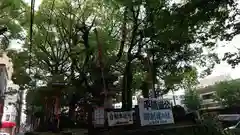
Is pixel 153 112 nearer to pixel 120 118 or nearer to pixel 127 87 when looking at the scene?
pixel 120 118

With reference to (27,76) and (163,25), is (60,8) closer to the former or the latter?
(27,76)

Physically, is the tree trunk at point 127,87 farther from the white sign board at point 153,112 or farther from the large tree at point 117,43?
the white sign board at point 153,112

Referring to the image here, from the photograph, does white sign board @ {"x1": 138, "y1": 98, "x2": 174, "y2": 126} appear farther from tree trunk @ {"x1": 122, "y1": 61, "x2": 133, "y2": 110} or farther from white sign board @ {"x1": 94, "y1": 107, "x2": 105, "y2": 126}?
tree trunk @ {"x1": 122, "y1": 61, "x2": 133, "y2": 110}

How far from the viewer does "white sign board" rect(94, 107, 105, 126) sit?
1321cm

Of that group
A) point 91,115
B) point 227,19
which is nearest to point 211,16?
point 227,19

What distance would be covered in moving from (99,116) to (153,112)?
306 centimetres

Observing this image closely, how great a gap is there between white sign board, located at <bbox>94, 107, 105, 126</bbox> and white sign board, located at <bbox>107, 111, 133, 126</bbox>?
0.80 meters

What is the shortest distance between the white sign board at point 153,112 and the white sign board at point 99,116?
92.9 inches

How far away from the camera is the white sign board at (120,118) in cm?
1254

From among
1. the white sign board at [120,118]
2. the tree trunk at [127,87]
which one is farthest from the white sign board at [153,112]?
the tree trunk at [127,87]

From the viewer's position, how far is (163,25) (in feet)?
40.1

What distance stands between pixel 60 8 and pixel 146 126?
501 inches

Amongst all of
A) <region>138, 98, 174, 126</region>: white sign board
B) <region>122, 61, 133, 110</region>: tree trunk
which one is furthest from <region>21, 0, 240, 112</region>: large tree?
<region>138, 98, 174, 126</region>: white sign board

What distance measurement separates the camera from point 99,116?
44.0 ft
